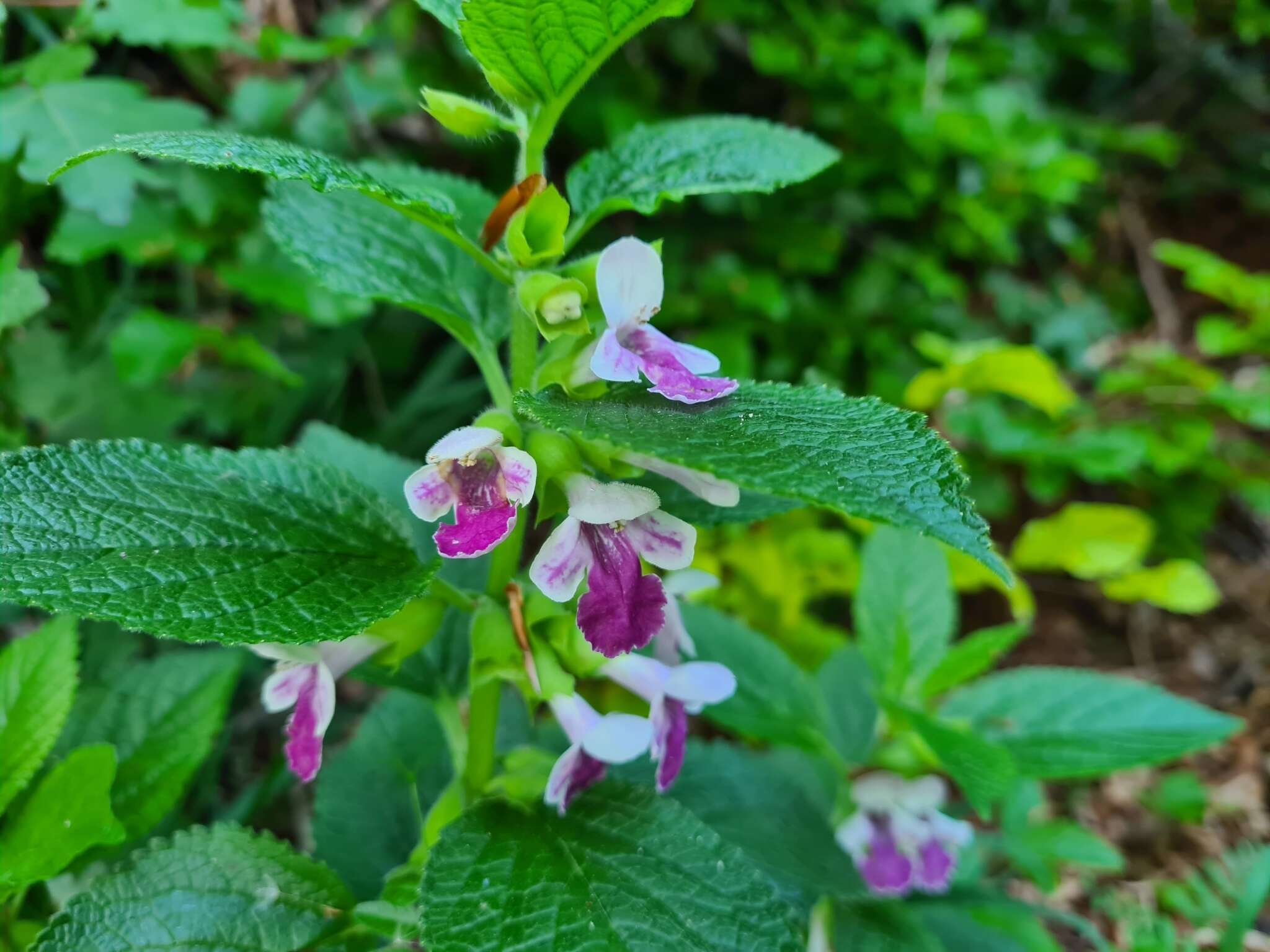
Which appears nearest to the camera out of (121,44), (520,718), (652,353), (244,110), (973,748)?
(652,353)

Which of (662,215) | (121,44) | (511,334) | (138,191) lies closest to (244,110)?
(138,191)

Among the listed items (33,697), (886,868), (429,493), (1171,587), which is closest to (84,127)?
(33,697)

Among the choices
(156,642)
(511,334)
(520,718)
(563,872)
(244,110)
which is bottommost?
(156,642)

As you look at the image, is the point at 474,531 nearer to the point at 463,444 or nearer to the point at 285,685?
the point at 463,444

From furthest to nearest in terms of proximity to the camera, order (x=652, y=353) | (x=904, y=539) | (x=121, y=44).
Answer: (x=121, y=44)
(x=904, y=539)
(x=652, y=353)

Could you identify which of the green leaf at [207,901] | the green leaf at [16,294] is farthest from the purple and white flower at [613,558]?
the green leaf at [16,294]

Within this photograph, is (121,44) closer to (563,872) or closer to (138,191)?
(138,191)
